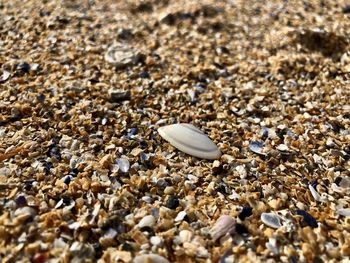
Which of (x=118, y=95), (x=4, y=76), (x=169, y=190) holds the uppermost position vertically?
(x=4, y=76)

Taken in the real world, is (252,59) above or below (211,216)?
above

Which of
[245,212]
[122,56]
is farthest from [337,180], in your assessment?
[122,56]

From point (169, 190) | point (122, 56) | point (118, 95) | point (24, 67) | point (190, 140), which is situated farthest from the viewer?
point (122, 56)

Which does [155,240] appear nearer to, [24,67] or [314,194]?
[314,194]

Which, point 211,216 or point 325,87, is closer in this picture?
point 211,216

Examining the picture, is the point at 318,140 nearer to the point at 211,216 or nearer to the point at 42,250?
the point at 211,216

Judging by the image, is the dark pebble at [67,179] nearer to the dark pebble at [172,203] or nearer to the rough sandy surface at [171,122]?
the rough sandy surface at [171,122]

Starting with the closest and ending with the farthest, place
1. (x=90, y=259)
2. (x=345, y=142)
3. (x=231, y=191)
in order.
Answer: (x=90, y=259), (x=231, y=191), (x=345, y=142)

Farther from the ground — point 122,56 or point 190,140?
point 122,56

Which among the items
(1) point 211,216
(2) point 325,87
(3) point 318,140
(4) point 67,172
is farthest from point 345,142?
(4) point 67,172
